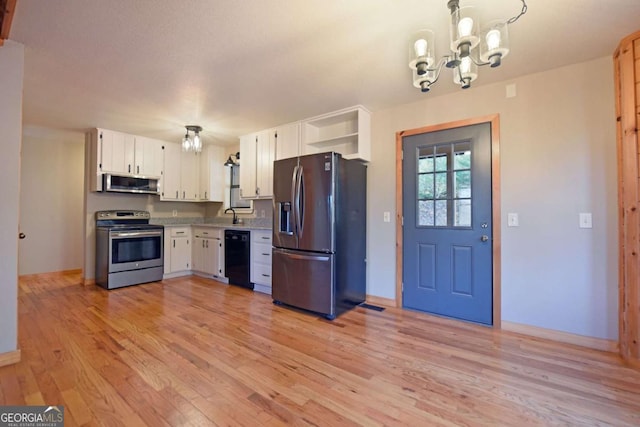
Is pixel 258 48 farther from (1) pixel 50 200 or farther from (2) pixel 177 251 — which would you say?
(1) pixel 50 200

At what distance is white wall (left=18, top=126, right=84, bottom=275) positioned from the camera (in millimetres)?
4527

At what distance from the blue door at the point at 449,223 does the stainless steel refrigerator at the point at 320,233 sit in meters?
0.57

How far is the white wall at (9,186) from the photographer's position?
202 cm

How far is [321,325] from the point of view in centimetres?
278

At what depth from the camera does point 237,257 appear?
4.21 metres

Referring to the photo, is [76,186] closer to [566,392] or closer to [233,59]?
[233,59]


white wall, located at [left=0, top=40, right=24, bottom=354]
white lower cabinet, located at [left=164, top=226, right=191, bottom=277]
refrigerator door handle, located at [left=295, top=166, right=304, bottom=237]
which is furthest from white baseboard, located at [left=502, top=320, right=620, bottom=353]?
white lower cabinet, located at [left=164, top=226, right=191, bottom=277]

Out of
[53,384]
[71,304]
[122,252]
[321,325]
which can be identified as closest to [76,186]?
[122,252]

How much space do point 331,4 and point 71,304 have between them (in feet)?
13.2

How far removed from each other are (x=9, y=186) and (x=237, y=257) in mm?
2525

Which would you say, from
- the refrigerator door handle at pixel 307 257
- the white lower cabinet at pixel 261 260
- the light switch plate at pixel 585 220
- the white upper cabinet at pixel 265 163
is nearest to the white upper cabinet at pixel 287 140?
the white upper cabinet at pixel 265 163

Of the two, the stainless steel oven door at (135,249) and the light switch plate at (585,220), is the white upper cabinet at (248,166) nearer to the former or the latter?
the stainless steel oven door at (135,249)

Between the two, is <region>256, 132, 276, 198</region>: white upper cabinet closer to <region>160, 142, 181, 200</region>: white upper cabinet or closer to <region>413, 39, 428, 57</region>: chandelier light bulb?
<region>160, 142, 181, 200</region>: white upper cabinet

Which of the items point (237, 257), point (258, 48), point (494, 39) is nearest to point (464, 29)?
point (494, 39)
